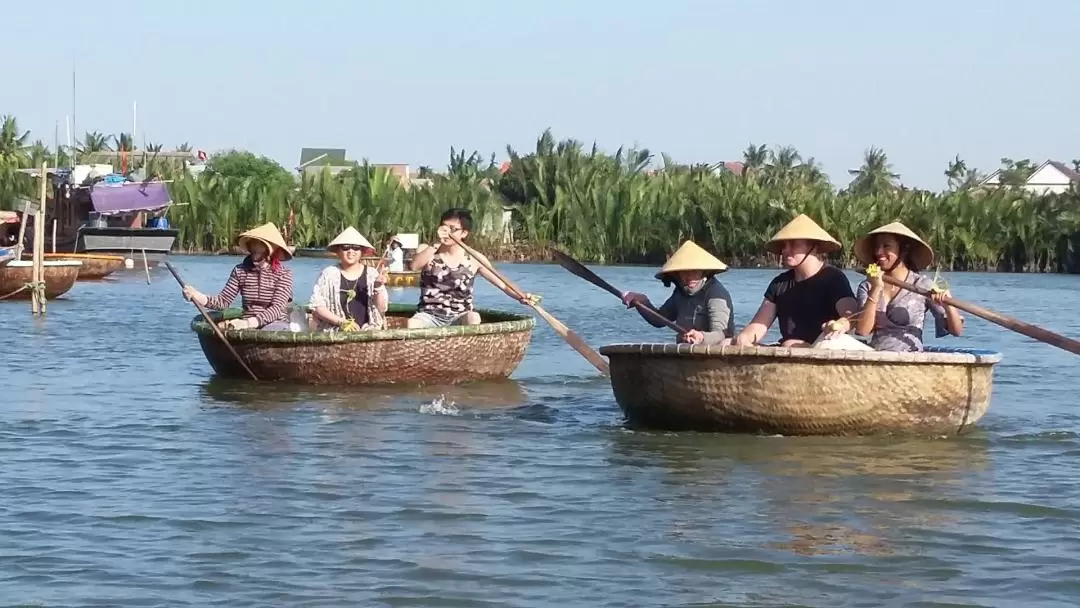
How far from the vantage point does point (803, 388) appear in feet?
29.0

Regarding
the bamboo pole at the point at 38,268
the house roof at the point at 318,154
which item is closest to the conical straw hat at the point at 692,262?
the bamboo pole at the point at 38,268

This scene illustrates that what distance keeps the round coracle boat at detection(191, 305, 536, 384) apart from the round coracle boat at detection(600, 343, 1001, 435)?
8.44 ft

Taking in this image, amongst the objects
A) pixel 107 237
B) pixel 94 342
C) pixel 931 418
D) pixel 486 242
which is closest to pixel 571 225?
pixel 486 242

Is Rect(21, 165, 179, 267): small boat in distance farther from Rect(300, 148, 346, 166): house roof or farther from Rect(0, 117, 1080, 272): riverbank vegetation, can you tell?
Rect(300, 148, 346, 166): house roof

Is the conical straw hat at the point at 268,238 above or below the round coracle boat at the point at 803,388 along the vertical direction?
above

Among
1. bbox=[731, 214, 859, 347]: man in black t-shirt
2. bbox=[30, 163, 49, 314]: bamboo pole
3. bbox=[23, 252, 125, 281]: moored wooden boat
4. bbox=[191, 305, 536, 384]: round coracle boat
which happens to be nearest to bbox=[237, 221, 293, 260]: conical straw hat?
bbox=[191, 305, 536, 384]: round coracle boat

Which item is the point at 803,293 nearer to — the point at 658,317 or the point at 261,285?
the point at 658,317

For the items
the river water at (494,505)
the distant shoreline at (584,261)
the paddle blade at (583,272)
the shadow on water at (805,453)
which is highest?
the paddle blade at (583,272)

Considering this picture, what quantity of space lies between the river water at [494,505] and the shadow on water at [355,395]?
0.04 meters

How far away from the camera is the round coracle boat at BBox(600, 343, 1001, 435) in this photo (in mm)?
8727

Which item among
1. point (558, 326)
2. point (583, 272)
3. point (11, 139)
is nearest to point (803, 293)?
point (583, 272)

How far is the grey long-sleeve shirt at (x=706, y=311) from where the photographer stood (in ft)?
31.2

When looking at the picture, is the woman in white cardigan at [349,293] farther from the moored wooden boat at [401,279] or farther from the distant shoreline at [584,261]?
the distant shoreline at [584,261]

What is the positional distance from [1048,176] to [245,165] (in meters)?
45.8
